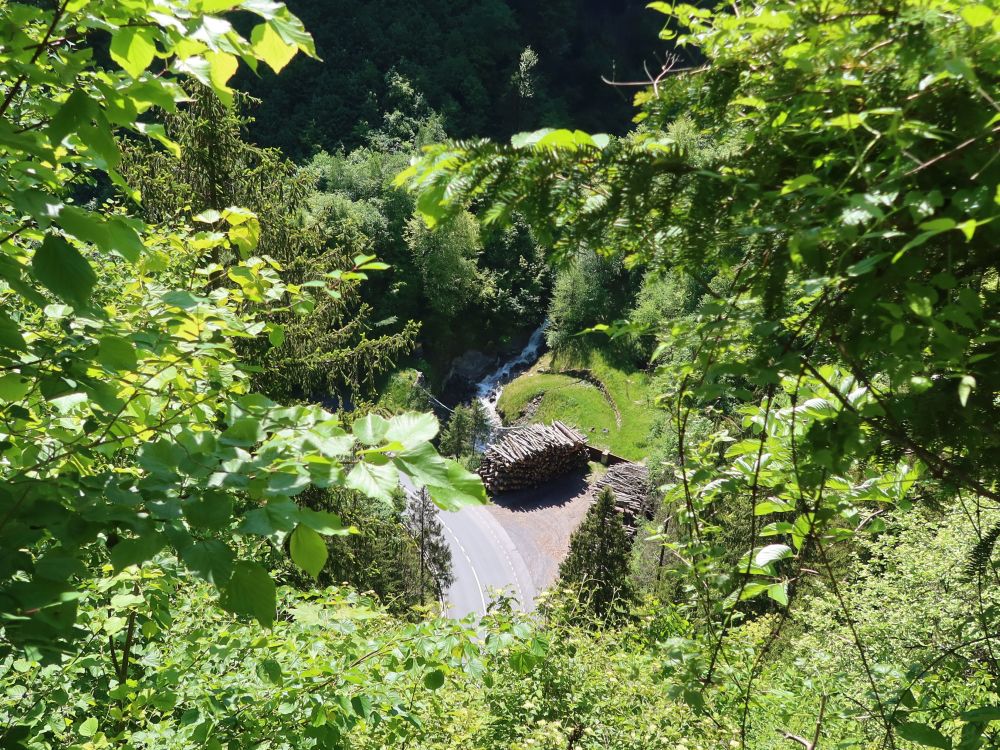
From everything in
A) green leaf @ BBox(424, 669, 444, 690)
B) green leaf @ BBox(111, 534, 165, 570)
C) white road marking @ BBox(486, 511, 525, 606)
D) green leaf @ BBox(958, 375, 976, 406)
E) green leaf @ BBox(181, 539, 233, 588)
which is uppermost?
white road marking @ BBox(486, 511, 525, 606)

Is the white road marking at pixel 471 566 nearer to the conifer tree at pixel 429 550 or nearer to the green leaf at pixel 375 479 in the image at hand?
the conifer tree at pixel 429 550

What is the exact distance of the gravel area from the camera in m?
18.4

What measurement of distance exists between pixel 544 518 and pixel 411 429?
2016 centimetres

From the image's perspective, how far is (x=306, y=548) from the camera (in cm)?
110

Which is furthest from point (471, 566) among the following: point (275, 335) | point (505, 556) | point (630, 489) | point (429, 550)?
point (275, 335)

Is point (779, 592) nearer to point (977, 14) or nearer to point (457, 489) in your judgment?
point (457, 489)

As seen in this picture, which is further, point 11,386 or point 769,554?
point 769,554

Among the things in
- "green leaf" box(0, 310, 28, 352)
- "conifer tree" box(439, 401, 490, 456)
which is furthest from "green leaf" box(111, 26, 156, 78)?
"conifer tree" box(439, 401, 490, 456)

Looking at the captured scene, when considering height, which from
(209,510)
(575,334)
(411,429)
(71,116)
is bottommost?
(209,510)

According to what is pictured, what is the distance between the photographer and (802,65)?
1.04 m

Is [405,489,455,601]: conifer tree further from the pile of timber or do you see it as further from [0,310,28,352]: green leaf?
[0,310,28,352]: green leaf

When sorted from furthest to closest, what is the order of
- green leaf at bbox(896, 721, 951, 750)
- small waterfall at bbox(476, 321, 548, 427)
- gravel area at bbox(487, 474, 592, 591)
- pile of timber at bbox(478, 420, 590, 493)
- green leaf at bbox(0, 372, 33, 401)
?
1. small waterfall at bbox(476, 321, 548, 427)
2. pile of timber at bbox(478, 420, 590, 493)
3. gravel area at bbox(487, 474, 592, 591)
4. green leaf at bbox(0, 372, 33, 401)
5. green leaf at bbox(896, 721, 951, 750)

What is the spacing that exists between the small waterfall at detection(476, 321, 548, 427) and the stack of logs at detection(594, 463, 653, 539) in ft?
23.2

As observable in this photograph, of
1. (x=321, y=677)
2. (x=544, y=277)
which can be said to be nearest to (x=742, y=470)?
(x=321, y=677)
